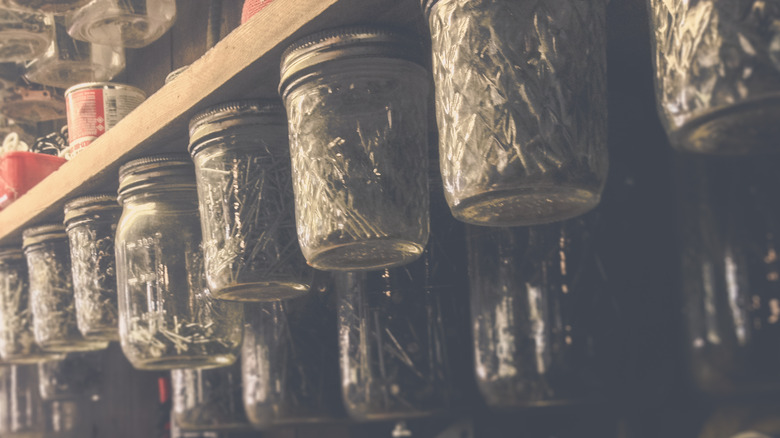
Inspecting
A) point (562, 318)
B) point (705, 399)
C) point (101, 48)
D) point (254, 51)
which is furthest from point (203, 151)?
point (101, 48)

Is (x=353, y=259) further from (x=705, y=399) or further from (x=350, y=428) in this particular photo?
(x=350, y=428)

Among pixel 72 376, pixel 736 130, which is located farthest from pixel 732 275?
pixel 72 376

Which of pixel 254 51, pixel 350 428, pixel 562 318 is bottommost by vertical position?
pixel 350 428

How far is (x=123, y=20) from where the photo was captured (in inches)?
49.7

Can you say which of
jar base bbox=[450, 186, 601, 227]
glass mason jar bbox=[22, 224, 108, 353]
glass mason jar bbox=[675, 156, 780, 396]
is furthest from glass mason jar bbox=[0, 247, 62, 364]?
glass mason jar bbox=[675, 156, 780, 396]

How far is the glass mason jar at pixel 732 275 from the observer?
55cm

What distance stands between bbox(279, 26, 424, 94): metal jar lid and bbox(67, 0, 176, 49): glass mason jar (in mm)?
566

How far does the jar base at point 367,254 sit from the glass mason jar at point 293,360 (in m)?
0.23

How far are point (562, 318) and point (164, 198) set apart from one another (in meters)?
0.50

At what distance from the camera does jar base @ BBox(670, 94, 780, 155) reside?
46 centimetres

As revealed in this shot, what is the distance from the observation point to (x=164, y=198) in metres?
1.00

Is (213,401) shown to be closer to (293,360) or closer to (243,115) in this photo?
(293,360)

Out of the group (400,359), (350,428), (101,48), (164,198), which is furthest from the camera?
(101,48)

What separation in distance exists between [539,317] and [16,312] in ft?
3.10
